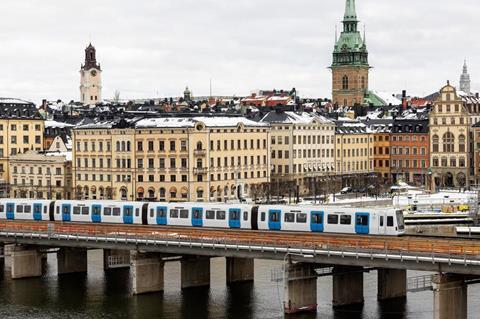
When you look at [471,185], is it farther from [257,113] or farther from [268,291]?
[268,291]

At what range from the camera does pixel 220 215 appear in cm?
8175

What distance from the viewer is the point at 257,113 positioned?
163625 millimetres

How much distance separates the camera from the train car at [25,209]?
302ft

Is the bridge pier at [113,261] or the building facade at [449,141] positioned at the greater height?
the building facade at [449,141]

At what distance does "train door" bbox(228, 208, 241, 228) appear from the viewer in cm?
8079

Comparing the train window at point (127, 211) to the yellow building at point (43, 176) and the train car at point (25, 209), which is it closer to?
the train car at point (25, 209)

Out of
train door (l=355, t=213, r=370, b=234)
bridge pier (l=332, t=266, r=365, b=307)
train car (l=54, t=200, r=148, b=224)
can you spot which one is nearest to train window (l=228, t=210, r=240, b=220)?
train car (l=54, t=200, r=148, b=224)

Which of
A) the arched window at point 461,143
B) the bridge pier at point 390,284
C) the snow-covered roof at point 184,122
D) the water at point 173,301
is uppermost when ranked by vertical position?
the snow-covered roof at point 184,122

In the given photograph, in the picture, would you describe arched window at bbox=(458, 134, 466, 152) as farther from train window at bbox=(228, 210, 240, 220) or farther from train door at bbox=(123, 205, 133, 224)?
train window at bbox=(228, 210, 240, 220)

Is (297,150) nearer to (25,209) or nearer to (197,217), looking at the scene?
(25,209)

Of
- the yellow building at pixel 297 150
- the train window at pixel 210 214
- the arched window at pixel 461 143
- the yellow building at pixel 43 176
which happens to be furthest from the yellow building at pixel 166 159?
the train window at pixel 210 214

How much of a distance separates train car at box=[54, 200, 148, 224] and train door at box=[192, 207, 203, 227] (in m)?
4.68

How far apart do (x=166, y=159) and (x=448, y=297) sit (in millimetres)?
77607

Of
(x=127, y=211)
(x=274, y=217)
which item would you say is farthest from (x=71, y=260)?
(x=274, y=217)
